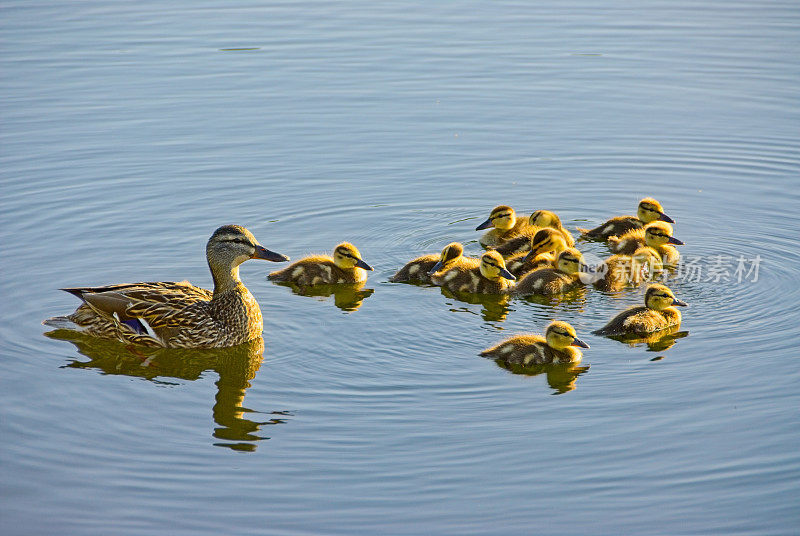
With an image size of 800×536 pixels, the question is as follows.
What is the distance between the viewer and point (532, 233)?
906 centimetres

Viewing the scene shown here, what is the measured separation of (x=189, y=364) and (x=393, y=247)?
96.5 inches

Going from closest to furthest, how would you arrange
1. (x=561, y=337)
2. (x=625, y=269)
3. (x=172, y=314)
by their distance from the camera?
(x=561, y=337) → (x=172, y=314) → (x=625, y=269)

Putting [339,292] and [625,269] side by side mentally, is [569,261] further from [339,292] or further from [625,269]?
[339,292]

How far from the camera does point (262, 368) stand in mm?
6914

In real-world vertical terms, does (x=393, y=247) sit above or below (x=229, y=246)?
below

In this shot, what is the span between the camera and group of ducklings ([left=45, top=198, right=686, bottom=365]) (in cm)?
720

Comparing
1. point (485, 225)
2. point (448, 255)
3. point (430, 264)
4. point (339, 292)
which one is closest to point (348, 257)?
point (339, 292)

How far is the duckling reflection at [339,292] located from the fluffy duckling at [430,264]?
275 mm

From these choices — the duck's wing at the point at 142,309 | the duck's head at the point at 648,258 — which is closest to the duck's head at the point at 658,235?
the duck's head at the point at 648,258

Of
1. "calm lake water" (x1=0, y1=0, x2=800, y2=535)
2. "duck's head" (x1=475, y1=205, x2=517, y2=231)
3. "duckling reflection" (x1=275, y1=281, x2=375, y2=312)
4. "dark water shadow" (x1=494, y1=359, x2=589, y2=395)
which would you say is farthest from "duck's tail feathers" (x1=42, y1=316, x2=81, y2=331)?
"duck's head" (x1=475, y1=205, x2=517, y2=231)

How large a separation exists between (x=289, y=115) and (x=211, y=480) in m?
7.04

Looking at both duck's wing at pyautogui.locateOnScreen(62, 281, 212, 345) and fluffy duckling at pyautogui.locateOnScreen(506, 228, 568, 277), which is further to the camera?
fluffy duckling at pyautogui.locateOnScreen(506, 228, 568, 277)

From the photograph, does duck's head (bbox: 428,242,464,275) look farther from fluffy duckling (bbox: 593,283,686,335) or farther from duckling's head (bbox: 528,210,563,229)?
fluffy duckling (bbox: 593,283,686,335)

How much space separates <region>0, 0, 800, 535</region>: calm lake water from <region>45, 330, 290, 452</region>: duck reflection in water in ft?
0.09
